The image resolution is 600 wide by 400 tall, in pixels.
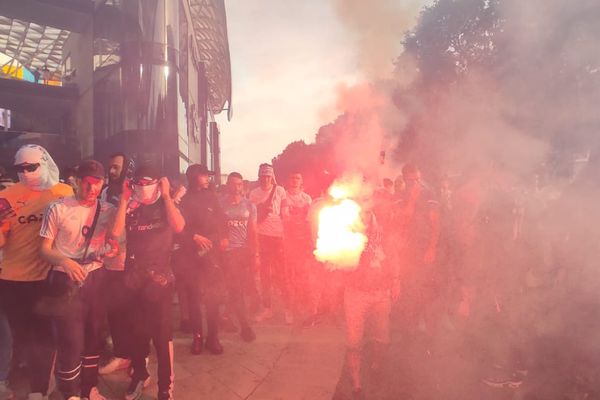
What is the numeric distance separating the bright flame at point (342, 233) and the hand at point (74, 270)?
2056 mm

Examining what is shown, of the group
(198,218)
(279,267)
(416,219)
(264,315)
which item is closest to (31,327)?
(198,218)

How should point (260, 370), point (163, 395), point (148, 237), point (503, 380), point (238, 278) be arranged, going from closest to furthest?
point (163, 395), point (148, 237), point (503, 380), point (260, 370), point (238, 278)

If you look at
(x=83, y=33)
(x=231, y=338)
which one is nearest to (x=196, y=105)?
(x=83, y=33)

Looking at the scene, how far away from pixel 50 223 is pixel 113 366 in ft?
5.60

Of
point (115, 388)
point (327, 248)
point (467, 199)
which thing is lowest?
point (115, 388)

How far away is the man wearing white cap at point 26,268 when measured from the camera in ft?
10.2

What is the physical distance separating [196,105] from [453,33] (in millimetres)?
14455

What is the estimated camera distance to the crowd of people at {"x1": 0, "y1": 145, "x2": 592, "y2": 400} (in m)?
3.05

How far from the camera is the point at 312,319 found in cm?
534

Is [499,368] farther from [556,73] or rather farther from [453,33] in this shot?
[453,33]

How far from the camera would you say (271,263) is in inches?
233

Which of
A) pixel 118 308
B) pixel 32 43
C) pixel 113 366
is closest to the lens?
pixel 118 308

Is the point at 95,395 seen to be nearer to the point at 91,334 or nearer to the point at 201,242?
the point at 91,334

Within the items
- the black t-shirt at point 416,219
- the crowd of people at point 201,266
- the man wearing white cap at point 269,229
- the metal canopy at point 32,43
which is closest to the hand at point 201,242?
the crowd of people at point 201,266
